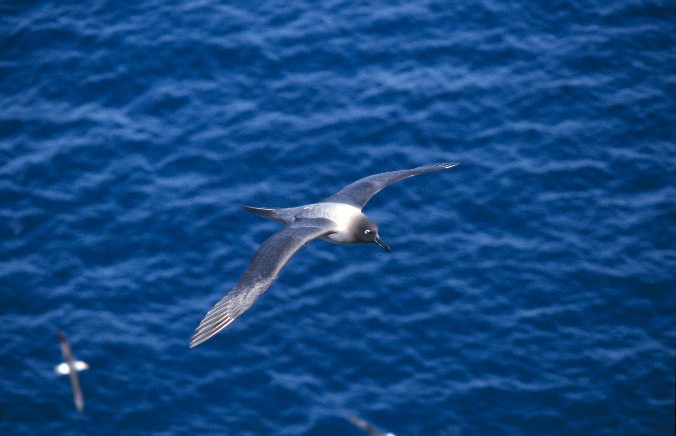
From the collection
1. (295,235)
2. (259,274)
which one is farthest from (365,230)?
(259,274)

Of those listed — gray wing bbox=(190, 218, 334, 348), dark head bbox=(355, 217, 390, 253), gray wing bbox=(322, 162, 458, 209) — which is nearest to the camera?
gray wing bbox=(190, 218, 334, 348)

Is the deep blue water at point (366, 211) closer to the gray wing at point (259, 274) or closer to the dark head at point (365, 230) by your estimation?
the dark head at point (365, 230)

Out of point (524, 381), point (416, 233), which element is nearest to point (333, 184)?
point (416, 233)

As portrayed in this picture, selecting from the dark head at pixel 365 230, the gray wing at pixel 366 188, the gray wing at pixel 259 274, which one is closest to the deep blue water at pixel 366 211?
the gray wing at pixel 366 188

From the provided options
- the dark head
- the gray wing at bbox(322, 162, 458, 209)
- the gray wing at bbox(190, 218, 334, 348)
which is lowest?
the gray wing at bbox(190, 218, 334, 348)

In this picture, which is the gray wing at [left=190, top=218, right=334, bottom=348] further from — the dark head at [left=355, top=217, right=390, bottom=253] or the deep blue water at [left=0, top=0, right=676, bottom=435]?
the deep blue water at [left=0, top=0, right=676, bottom=435]

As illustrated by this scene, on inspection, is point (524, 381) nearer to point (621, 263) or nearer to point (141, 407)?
point (621, 263)

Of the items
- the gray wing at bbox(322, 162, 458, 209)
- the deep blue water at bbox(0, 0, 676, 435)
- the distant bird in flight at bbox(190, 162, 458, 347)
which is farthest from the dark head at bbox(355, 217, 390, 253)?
the deep blue water at bbox(0, 0, 676, 435)
